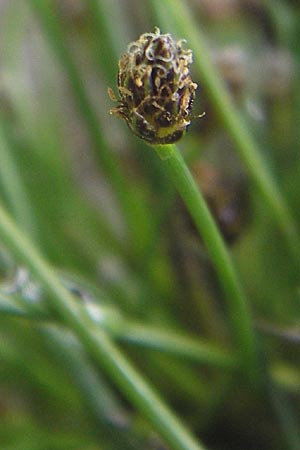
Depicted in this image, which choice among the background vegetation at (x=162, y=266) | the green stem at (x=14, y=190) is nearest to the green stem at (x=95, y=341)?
the background vegetation at (x=162, y=266)

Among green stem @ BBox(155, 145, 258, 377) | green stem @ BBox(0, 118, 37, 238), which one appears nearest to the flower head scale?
green stem @ BBox(155, 145, 258, 377)

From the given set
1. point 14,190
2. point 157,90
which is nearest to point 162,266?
point 14,190

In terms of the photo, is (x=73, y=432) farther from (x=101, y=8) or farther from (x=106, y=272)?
(x=101, y=8)

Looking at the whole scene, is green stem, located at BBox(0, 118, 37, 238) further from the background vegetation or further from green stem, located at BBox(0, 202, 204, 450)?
green stem, located at BBox(0, 202, 204, 450)

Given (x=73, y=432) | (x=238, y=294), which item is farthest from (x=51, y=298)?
(x=73, y=432)

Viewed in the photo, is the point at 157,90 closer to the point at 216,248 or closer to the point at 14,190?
the point at 216,248

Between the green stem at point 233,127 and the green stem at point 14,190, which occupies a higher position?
the green stem at point 233,127

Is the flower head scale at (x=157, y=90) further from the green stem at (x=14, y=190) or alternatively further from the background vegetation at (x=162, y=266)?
the green stem at (x=14, y=190)
